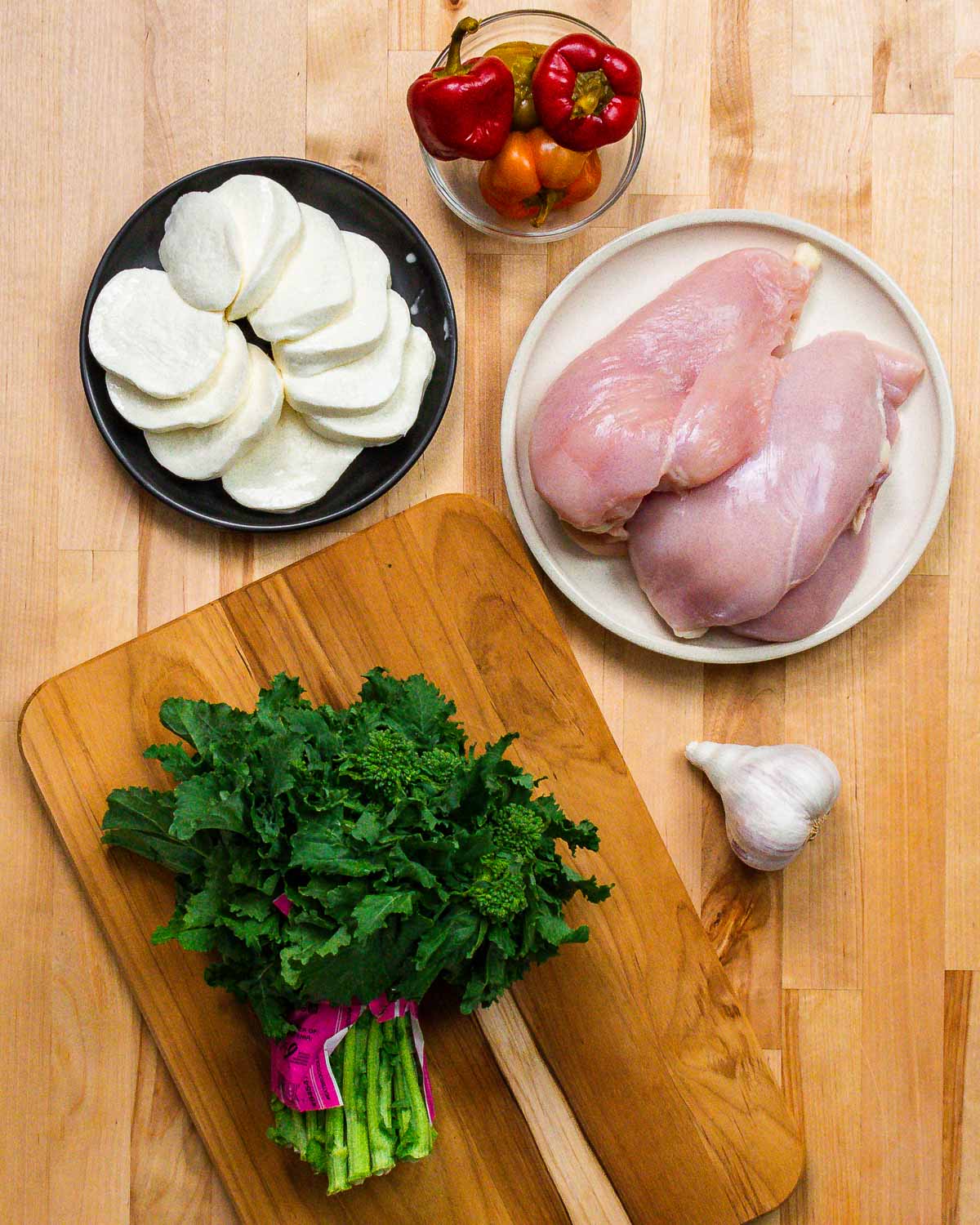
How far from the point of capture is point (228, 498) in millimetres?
1474

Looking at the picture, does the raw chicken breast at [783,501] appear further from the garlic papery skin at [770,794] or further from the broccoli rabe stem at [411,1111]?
the broccoli rabe stem at [411,1111]

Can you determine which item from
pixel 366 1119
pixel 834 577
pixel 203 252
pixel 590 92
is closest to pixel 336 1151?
pixel 366 1119

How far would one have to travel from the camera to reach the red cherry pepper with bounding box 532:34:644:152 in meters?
1.34

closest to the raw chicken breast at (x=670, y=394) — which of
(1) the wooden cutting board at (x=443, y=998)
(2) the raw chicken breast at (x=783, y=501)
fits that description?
(2) the raw chicken breast at (x=783, y=501)

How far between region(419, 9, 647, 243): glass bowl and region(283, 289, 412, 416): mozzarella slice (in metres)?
0.21

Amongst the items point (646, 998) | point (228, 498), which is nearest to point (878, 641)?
point (646, 998)

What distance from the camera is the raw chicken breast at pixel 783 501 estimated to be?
1406 mm

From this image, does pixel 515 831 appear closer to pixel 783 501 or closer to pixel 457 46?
pixel 783 501

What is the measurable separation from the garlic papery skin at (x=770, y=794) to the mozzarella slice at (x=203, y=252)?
901mm

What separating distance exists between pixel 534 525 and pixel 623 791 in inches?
Result: 15.5

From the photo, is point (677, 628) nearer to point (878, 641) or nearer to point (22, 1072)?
point (878, 641)

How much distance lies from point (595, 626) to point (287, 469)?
495 mm

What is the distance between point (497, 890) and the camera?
1176mm

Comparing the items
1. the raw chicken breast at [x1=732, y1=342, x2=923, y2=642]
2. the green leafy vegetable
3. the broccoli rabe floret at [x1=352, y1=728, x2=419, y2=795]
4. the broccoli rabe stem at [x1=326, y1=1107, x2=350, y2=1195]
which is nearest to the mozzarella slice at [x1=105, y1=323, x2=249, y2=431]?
the green leafy vegetable
